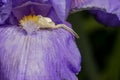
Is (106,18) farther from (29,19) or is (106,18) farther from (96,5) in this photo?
(29,19)

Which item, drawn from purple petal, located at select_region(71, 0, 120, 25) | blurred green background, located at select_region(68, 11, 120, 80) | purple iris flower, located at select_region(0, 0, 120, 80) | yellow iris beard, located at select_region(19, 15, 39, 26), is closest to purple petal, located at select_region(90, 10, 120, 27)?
purple petal, located at select_region(71, 0, 120, 25)

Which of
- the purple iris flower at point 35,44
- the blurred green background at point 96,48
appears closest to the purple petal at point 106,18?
the purple iris flower at point 35,44

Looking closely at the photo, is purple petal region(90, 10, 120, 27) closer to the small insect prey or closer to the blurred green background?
Answer: the small insect prey

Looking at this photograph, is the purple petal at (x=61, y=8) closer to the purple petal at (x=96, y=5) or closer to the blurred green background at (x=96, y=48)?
the purple petal at (x=96, y=5)

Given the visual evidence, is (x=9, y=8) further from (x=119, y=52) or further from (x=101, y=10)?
(x=119, y=52)

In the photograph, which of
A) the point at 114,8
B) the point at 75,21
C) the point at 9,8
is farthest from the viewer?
the point at 75,21

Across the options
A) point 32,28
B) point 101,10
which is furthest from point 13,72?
point 101,10
